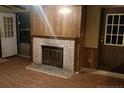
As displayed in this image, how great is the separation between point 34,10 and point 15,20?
1456 millimetres

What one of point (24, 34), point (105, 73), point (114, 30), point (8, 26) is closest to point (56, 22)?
point (114, 30)

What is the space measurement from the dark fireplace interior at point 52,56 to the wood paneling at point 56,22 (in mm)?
461

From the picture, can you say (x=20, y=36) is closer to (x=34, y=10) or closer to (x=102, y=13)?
(x=34, y=10)

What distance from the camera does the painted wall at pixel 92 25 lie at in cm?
408

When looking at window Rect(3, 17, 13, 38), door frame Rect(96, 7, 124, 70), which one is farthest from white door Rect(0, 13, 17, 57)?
door frame Rect(96, 7, 124, 70)

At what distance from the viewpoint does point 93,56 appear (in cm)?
430

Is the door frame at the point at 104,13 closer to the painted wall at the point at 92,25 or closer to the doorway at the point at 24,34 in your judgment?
the painted wall at the point at 92,25

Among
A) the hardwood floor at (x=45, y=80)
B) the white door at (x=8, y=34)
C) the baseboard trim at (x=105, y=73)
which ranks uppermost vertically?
the white door at (x=8, y=34)

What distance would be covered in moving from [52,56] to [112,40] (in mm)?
1907

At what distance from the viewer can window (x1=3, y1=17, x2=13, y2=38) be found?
211 inches

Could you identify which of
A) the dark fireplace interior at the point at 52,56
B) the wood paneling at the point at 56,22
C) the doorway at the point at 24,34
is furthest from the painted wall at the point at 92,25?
the doorway at the point at 24,34

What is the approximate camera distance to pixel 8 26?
5488 millimetres

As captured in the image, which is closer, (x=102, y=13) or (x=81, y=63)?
(x=102, y=13)
